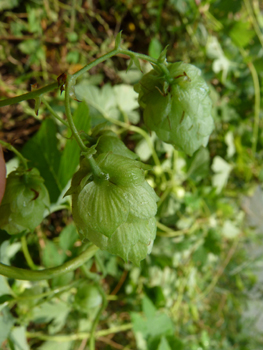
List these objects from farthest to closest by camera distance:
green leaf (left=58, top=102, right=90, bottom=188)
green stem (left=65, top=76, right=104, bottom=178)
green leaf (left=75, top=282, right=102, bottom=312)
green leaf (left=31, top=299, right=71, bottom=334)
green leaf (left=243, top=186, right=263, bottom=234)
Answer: green leaf (left=243, top=186, right=263, bottom=234), green leaf (left=31, top=299, right=71, bottom=334), green leaf (left=75, top=282, right=102, bottom=312), green leaf (left=58, top=102, right=90, bottom=188), green stem (left=65, top=76, right=104, bottom=178)

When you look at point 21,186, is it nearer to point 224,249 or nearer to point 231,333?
point 224,249

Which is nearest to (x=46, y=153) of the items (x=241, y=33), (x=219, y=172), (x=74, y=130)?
(x=74, y=130)

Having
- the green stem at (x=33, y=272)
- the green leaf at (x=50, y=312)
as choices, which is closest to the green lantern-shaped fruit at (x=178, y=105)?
the green stem at (x=33, y=272)

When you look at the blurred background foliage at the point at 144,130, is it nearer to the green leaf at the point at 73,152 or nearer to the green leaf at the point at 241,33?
the green leaf at the point at 241,33

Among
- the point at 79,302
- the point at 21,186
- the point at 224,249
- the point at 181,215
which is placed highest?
the point at 21,186

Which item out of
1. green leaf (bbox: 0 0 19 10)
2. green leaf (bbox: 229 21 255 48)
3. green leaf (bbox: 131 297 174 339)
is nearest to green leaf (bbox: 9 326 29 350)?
green leaf (bbox: 131 297 174 339)

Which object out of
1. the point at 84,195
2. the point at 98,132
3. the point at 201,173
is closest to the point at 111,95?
the point at 201,173

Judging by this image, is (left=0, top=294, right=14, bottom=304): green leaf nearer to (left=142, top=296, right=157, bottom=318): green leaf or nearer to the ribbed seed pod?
the ribbed seed pod
